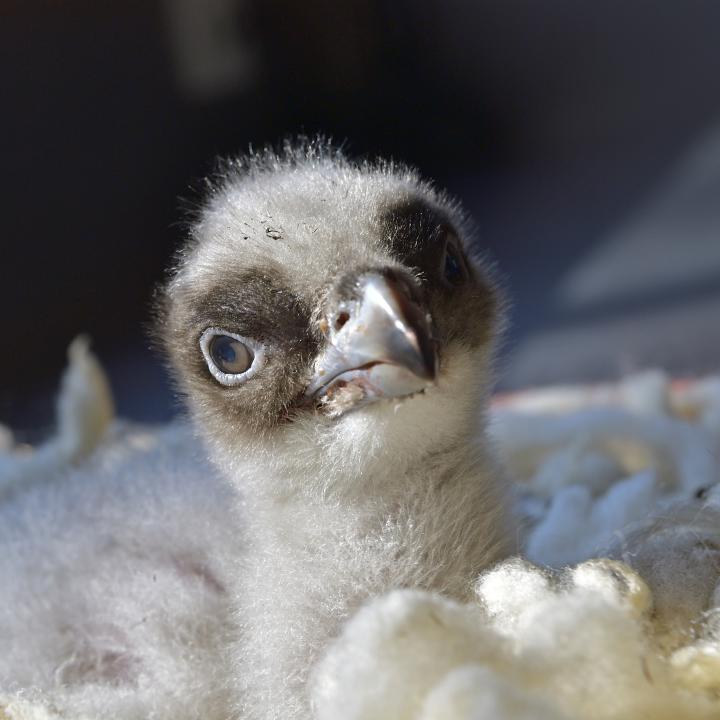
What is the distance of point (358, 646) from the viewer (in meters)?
0.65

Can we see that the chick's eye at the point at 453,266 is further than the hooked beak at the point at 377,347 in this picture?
Yes

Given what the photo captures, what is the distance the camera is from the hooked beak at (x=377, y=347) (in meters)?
0.78

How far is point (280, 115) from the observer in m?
2.01

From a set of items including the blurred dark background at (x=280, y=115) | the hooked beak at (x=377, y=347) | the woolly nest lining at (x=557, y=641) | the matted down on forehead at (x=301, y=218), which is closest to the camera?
the woolly nest lining at (x=557, y=641)

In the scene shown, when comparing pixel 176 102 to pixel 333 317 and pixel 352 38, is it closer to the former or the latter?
pixel 352 38

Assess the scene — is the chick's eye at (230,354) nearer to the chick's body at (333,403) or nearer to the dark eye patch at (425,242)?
the chick's body at (333,403)

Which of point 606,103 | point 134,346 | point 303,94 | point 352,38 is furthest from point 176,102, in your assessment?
point 606,103

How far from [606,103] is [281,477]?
1593 mm

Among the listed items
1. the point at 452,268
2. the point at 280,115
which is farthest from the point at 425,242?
the point at 280,115

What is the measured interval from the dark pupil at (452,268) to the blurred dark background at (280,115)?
0.89 m

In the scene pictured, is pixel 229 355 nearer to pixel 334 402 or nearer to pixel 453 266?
pixel 334 402

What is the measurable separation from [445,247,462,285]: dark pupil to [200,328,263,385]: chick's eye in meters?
0.20

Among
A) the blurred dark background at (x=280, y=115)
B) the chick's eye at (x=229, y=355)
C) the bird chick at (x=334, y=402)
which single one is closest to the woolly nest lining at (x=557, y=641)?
the bird chick at (x=334, y=402)

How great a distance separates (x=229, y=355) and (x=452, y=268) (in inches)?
9.1
